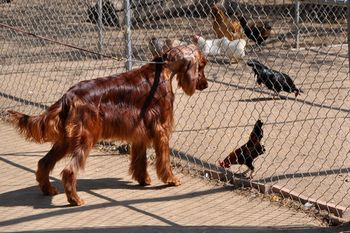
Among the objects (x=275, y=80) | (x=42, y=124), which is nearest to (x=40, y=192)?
(x=42, y=124)

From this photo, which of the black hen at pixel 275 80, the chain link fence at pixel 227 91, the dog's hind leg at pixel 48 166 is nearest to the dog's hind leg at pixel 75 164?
the dog's hind leg at pixel 48 166

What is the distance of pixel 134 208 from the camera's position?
18.3 ft

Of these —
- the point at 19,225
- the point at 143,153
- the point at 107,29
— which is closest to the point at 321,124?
the point at 143,153

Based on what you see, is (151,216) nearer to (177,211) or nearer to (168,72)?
(177,211)

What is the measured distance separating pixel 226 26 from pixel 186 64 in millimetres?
6061

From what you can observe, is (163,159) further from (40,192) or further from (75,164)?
(40,192)

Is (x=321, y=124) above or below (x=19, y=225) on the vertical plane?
above

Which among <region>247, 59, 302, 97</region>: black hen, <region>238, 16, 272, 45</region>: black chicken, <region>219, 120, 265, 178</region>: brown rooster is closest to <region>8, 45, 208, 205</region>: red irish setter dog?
<region>219, 120, 265, 178</region>: brown rooster

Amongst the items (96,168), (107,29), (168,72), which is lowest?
(96,168)

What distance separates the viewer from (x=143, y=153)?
618 centimetres

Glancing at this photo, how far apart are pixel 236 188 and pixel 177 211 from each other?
0.69 metres

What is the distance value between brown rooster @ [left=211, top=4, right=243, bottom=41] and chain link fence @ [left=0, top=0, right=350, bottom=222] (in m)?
0.45

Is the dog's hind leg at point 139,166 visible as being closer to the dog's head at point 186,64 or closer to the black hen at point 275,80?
the dog's head at point 186,64

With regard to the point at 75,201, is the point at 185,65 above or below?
above
